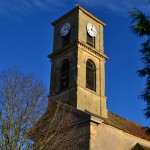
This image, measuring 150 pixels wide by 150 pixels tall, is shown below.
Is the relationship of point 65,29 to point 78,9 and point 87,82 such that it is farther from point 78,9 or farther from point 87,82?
point 87,82

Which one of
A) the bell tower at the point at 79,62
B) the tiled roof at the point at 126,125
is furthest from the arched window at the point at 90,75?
the tiled roof at the point at 126,125

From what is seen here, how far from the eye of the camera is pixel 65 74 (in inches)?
1136

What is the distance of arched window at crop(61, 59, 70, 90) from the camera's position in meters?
28.4

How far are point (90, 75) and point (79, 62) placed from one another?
67.4 inches

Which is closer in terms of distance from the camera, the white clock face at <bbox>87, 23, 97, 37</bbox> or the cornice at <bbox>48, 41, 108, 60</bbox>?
the cornice at <bbox>48, 41, 108, 60</bbox>

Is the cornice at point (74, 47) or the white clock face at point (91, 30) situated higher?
the white clock face at point (91, 30)

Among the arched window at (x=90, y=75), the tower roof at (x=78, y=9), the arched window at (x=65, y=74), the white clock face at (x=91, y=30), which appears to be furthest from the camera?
the white clock face at (x=91, y=30)

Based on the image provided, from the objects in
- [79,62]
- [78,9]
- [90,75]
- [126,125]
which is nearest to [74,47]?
[79,62]

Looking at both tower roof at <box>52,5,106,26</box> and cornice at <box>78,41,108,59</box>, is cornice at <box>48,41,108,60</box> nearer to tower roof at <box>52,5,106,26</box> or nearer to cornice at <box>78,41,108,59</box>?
cornice at <box>78,41,108,59</box>

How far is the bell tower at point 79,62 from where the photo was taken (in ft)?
88.3

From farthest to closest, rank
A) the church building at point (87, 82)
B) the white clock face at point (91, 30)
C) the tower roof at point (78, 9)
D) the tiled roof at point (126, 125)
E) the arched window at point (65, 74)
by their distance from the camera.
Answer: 1. the white clock face at point (91, 30)
2. the tower roof at point (78, 9)
3. the arched window at point (65, 74)
4. the tiled roof at point (126, 125)
5. the church building at point (87, 82)

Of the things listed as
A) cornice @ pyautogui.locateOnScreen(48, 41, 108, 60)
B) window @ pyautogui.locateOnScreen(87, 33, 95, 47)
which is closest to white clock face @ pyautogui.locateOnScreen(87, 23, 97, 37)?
window @ pyautogui.locateOnScreen(87, 33, 95, 47)

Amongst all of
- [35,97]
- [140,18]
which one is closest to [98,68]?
[35,97]

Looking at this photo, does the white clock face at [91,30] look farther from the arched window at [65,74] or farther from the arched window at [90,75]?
the arched window at [65,74]
